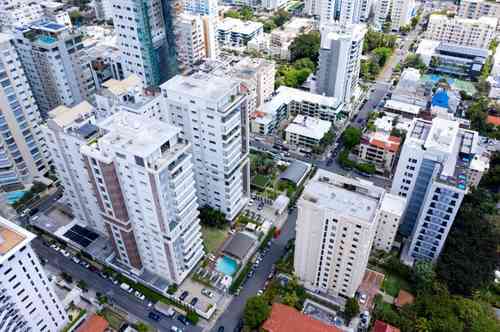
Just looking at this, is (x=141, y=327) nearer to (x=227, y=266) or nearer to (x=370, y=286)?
(x=227, y=266)

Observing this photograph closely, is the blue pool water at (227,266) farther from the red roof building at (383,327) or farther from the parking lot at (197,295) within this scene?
the red roof building at (383,327)

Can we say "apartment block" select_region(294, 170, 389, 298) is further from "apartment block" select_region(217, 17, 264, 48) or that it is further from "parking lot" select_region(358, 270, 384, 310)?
"apartment block" select_region(217, 17, 264, 48)

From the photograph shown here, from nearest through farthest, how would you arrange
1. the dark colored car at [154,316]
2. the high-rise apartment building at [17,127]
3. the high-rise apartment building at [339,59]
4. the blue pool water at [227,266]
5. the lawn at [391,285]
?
1. the dark colored car at [154,316]
2. the lawn at [391,285]
3. the blue pool water at [227,266]
4. the high-rise apartment building at [17,127]
5. the high-rise apartment building at [339,59]

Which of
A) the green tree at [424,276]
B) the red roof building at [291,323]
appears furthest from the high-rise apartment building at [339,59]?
the red roof building at [291,323]

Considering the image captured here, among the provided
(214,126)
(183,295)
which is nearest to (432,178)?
(214,126)

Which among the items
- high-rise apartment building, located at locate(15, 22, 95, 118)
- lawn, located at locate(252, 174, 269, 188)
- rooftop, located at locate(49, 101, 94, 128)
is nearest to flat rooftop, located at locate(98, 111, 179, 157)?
rooftop, located at locate(49, 101, 94, 128)

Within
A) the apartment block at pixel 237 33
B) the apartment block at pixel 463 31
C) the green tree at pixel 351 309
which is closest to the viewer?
the green tree at pixel 351 309
